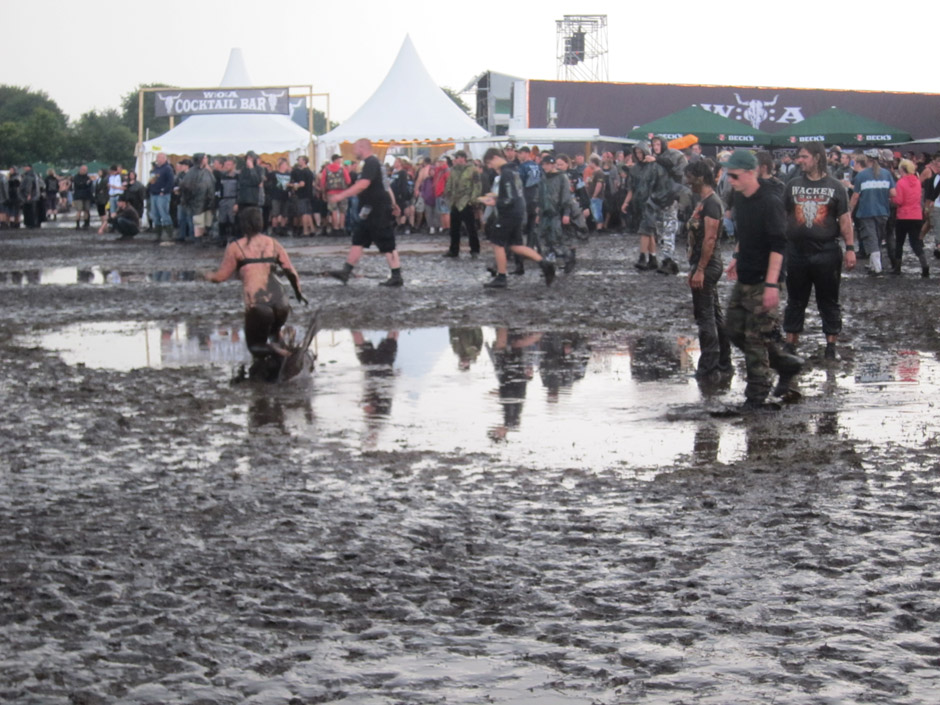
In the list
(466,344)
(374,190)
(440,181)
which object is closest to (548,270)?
(374,190)

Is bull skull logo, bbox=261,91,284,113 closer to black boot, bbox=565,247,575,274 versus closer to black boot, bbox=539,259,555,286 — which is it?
black boot, bbox=565,247,575,274

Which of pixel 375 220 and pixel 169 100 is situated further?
pixel 169 100

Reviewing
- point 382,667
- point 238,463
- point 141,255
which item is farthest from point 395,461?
point 141,255

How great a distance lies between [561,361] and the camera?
10.5 meters

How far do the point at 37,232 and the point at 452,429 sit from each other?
95.7 ft

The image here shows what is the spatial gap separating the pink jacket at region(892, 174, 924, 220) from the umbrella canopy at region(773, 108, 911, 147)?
17759 mm

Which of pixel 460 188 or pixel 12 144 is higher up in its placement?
pixel 12 144

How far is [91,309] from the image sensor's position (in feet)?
48.8

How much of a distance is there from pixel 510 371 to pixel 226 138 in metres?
26.4

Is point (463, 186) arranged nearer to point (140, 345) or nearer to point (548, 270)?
point (548, 270)

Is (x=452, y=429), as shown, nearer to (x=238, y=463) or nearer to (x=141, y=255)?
(x=238, y=463)

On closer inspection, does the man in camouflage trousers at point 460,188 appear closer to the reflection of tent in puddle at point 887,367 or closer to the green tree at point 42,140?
the reflection of tent in puddle at point 887,367

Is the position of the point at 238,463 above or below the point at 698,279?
below

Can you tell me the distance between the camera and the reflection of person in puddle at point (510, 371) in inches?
319
